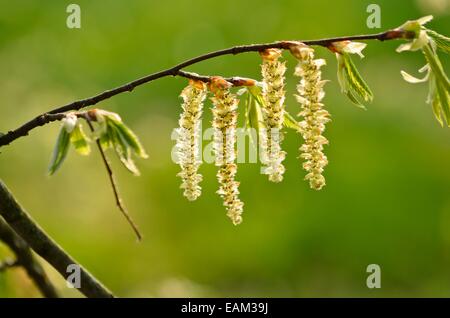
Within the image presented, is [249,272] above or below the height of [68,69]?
below

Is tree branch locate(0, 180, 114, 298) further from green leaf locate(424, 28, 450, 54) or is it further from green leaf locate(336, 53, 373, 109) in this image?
green leaf locate(424, 28, 450, 54)

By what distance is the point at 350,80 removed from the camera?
2.74 feet

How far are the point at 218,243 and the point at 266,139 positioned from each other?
2.73 metres

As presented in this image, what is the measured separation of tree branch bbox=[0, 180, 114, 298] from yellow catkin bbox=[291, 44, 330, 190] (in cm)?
36

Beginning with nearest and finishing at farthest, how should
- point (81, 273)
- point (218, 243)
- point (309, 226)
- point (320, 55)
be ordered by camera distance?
point (81, 273) → point (218, 243) → point (309, 226) → point (320, 55)

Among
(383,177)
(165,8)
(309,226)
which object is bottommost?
(309,226)

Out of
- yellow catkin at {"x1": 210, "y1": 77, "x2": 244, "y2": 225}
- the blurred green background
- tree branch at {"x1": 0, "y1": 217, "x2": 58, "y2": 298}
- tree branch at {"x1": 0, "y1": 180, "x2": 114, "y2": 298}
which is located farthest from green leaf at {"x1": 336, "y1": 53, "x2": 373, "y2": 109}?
the blurred green background

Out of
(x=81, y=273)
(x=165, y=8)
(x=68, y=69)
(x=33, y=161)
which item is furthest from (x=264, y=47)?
(x=165, y=8)

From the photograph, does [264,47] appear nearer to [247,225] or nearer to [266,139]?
[266,139]

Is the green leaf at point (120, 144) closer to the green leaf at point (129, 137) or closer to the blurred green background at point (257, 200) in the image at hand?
the green leaf at point (129, 137)

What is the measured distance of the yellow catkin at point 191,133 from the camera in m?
0.80

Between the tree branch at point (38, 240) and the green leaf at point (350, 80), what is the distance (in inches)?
16.1

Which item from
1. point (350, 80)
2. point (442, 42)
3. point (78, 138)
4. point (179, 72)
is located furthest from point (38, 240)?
point (442, 42)

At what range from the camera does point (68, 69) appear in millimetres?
4414
